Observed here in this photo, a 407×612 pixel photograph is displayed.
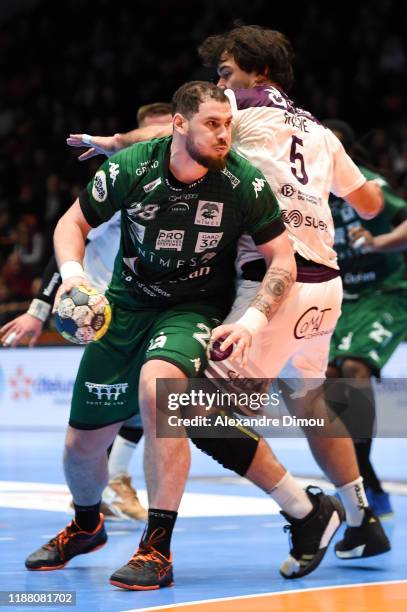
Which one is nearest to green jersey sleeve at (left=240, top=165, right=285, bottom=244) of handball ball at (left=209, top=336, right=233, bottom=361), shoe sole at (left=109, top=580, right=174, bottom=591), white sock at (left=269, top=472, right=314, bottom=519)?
handball ball at (left=209, top=336, right=233, bottom=361)

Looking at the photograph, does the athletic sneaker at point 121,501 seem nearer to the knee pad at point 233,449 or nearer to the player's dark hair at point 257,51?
the knee pad at point 233,449

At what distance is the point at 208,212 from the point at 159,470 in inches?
38.0

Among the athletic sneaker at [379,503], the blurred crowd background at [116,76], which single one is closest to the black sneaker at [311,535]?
the athletic sneaker at [379,503]

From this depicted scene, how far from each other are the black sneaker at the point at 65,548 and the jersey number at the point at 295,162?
1619 mm

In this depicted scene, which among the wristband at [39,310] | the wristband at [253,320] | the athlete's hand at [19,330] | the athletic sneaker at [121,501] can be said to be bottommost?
the athletic sneaker at [121,501]

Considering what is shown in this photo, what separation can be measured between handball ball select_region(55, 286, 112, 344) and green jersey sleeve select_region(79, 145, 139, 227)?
1.48ft

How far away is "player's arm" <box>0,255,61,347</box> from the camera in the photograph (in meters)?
4.50

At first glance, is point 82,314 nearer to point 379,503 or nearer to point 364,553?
point 364,553

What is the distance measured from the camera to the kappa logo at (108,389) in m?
4.46

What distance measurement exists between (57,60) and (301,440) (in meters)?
10.7

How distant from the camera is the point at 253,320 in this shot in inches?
161

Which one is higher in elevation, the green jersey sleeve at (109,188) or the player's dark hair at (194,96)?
the player's dark hair at (194,96)

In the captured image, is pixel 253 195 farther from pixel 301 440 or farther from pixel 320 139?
pixel 301 440

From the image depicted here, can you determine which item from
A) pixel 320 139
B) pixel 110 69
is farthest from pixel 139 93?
pixel 320 139
